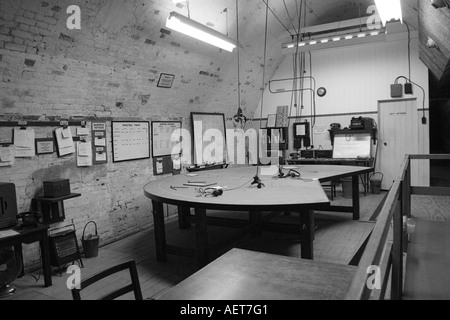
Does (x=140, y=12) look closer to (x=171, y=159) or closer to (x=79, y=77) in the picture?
(x=79, y=77)

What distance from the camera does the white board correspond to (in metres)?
7.22

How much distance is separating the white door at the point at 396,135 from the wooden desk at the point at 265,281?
19.7 ft

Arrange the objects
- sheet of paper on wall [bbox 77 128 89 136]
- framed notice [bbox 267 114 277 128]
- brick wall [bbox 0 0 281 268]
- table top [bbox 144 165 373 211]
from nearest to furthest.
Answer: table top [bbox 144 165 373 211], brick wall [bbox 0 0 281 268], sheet of paper on wall [bbox 77 128 89 136], framed notice [bbox 267 114 277 128]

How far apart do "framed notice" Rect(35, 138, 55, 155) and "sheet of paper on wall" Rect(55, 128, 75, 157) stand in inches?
2.8

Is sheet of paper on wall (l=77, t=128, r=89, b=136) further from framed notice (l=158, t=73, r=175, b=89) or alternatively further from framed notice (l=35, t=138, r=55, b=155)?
framed notice (l=158, t=73, r=175, b=89)

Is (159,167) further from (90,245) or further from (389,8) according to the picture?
(389,8)

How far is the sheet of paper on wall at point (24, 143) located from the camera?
140 inches

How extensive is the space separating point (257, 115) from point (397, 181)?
21.0 ft

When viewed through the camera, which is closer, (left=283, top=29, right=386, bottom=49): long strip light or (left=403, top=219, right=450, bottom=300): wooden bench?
(left=403, top=219, right=450, bottom=300): wooden bench

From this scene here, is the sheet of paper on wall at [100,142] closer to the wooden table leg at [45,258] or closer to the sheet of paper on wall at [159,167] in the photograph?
the sheet of paper on wall at [159,167]

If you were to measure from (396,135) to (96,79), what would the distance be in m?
5.97

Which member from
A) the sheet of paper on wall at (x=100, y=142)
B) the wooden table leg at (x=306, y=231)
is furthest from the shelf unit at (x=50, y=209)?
the wooden table leg at (x=306, y=231)

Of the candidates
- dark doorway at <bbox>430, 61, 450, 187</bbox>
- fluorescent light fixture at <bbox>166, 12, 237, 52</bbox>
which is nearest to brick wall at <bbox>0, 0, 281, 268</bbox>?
fluorescent light fixture at <bbox>166, 12, 237, 52</bbox>

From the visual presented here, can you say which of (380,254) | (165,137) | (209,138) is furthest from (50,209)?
(209,138)
